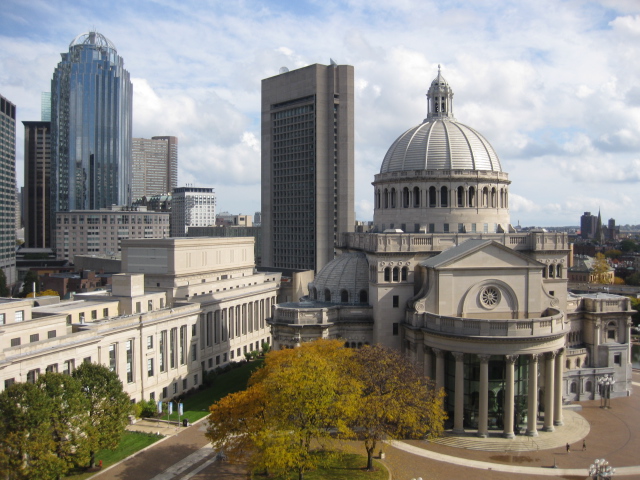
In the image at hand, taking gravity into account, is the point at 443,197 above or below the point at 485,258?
above

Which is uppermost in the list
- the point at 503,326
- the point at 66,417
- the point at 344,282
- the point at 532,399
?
the point at 344,282

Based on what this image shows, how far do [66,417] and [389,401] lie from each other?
30195mm

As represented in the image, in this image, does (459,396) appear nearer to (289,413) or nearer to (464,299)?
(464,299)

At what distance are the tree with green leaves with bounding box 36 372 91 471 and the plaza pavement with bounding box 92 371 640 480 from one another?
5.80 meters

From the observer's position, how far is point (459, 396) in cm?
7088

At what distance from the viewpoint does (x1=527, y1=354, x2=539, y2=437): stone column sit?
230ft

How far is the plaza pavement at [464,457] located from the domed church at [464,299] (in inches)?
111

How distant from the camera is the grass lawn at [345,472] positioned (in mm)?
59188

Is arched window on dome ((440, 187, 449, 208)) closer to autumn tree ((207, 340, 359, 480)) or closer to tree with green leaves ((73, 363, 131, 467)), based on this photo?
autumn tree ((207, 340, 359, 480))

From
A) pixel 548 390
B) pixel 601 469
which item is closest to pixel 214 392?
pixel 548 390

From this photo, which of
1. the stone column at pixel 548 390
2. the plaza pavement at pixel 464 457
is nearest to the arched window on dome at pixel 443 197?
the stone column at pixel 548 390

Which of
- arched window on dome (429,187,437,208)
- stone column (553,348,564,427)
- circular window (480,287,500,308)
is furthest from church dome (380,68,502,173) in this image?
stone column (553,348,564,427)

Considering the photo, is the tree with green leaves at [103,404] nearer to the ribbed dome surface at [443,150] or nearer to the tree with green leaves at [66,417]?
the tree with green leaves at [66,417]

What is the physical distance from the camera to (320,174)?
19738cm
